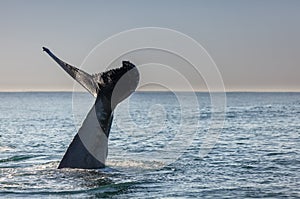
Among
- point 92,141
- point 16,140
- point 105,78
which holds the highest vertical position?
point 105,78

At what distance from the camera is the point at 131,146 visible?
81.9 feet

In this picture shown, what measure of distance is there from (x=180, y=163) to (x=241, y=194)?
5266 mm

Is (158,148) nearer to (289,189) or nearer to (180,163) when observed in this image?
(180,163)

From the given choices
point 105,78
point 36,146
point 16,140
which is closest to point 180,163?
point 105,78

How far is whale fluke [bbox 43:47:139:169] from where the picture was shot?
44.5ft

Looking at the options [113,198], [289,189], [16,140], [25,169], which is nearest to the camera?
[113,198]

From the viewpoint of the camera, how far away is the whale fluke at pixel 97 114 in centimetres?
1355

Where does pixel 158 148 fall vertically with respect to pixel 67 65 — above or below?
below

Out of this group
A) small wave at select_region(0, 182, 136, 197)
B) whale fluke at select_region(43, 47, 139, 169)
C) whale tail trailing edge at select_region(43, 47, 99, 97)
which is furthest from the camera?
whale fluke at select_region(43, 47, 139, 169)

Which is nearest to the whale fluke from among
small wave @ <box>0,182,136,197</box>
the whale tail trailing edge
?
the whale tail trailing edge

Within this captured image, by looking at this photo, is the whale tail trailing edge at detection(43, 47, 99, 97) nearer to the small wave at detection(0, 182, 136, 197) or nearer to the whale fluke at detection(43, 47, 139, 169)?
the whale fluke at detection(43, 47, 139, 169)

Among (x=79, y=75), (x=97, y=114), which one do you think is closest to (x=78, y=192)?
(x=97, y=114)

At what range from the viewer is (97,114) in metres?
14.0

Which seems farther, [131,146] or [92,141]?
[131,146]
